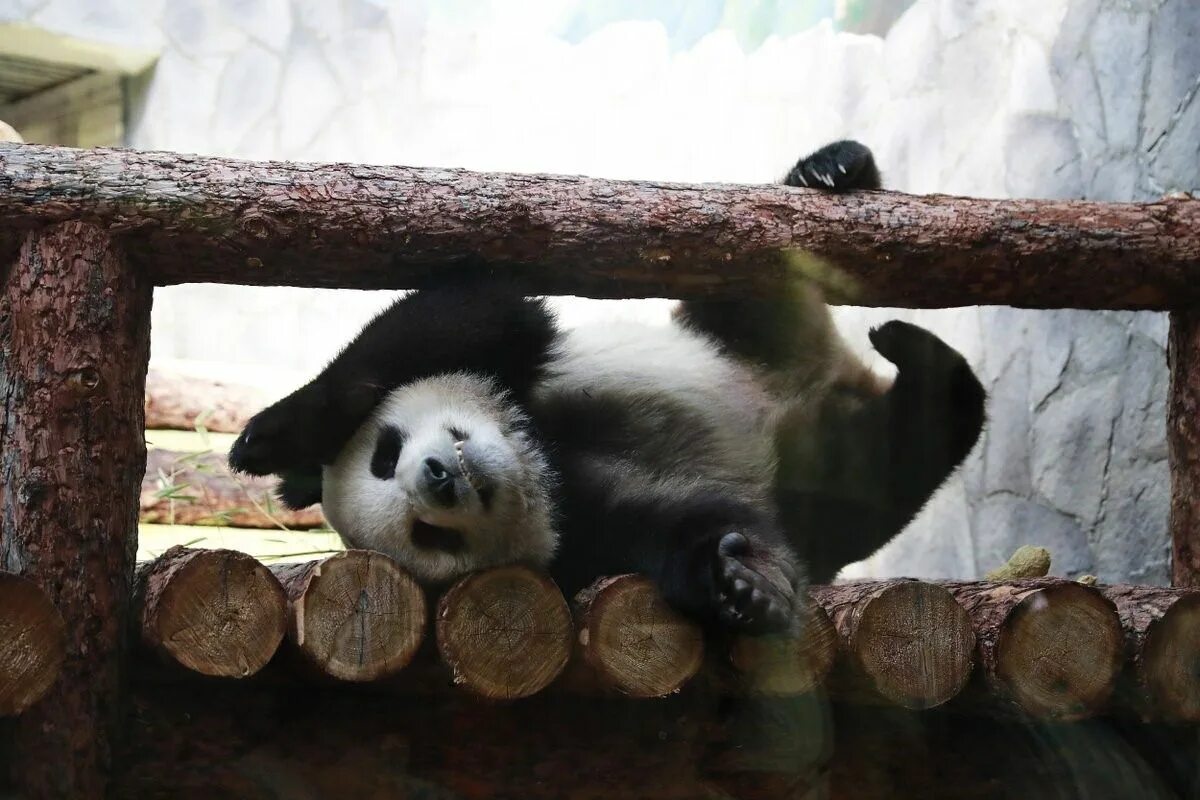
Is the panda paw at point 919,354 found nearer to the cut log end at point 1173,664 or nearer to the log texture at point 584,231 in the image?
the log texture at point 584,231

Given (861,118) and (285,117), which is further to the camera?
(285,117)

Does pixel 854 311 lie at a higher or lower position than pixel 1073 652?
higher

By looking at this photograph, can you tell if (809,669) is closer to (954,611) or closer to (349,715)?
(954,611)

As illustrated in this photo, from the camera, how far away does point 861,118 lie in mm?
4484

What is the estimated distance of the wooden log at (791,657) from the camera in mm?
2023

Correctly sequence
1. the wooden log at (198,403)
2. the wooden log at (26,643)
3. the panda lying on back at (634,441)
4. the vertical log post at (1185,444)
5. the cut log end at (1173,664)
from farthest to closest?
the wooden log at (198,403)
the vertical log post at (1185,444)
the panda lying on back at (634,441)
the cut log end at (1173,664)
the wooden log at (26,643)

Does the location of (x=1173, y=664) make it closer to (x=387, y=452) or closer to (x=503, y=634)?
(x=503, y=634)

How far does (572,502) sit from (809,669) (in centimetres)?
68

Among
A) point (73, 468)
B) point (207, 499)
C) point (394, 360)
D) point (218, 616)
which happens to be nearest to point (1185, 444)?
point (394, 360)

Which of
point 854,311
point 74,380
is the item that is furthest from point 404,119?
point 74,380

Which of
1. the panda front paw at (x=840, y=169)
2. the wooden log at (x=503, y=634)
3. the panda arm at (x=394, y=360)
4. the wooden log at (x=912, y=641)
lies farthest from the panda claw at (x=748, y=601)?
the panda front paw at (x=840, y=169)

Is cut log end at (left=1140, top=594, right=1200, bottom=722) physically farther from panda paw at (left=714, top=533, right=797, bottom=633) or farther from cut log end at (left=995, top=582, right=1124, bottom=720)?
panda paw at (left=714, top=533, right=797, bottom=633)

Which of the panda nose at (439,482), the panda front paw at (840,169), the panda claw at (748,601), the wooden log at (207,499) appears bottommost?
the wooden log at (207,499)

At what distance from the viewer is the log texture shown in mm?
2145
